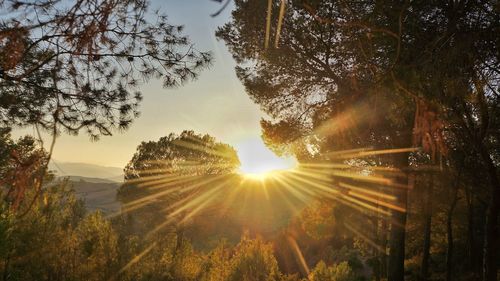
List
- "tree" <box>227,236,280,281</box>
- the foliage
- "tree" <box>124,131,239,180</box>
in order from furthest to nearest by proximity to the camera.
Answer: "tree" <box>124,131,239,180</box>, "tree" <box>227,236,280,281</box>, the foliage

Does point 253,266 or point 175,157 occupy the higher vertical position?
point 175,157

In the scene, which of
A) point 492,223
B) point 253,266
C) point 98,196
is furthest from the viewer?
point 98,196

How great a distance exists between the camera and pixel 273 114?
1283 cm

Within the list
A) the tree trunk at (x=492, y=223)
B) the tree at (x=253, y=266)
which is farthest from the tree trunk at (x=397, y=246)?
the tree at (x=253, y=266)

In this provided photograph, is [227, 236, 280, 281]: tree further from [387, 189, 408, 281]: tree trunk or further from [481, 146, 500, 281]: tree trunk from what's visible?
[481, 146, 500, 281]: tree trunk

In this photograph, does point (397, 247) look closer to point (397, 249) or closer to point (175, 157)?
point (397, 249)

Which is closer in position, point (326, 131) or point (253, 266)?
point (326, 131)

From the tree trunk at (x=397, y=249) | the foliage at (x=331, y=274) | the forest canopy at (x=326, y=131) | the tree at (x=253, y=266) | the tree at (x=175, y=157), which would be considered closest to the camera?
the forest canopy at (x=326, y=131)

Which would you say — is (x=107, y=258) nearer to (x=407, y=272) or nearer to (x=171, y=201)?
(x=407, y=272)

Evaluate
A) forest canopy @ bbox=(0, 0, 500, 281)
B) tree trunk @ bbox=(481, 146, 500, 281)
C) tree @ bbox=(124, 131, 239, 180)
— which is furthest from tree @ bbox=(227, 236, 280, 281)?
tree @ bbox=(124, 131, 239, 180)

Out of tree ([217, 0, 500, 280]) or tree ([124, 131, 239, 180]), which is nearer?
tree ([217, 0, 500, 280])

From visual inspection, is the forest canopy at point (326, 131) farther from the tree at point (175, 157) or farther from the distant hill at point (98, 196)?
the distant hill at point (98, 196)

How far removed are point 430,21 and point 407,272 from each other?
18821mm

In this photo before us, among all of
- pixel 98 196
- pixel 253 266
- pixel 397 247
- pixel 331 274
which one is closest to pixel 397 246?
pixel 397 247
